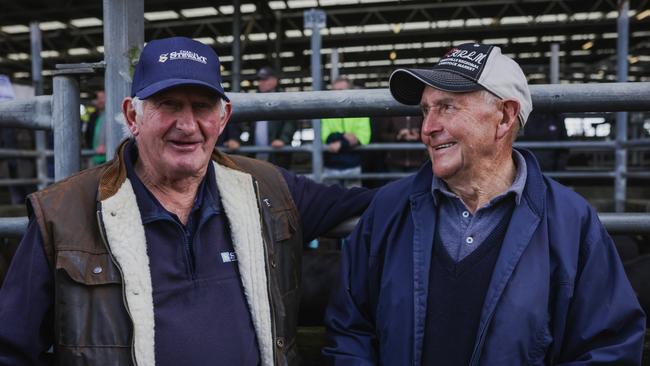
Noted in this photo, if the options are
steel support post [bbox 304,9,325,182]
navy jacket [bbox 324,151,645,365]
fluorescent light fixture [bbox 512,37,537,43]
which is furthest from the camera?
fluorescent light fixture [bbox 512,37,537,43]

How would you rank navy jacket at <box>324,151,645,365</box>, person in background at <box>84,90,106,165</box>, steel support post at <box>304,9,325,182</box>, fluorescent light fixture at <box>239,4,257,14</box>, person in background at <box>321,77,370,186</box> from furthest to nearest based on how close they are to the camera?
fluorescent light fixture at <box>239,4,257,14</box>, person in background at <box>84,90,106,165</box>, person in background at <box>321,77,370,186</box>, steel support post at <box>304,9,325,182</box>, navy jacket at <box>324,151,645,365</box>

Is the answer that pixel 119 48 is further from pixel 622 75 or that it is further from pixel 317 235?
pixel 622 75

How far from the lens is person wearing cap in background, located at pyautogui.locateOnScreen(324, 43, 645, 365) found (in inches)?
52.0

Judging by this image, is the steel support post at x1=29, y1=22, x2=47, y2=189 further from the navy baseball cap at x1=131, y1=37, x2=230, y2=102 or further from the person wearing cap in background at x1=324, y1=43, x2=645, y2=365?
the person wearing cap in background at x1=324, y1=43, x2=645, y2=365

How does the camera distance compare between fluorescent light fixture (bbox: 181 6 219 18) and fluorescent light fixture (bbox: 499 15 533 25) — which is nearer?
fluorescent light fixture (bbox: 181 6 219 18)

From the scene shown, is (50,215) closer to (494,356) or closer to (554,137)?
(494,356)

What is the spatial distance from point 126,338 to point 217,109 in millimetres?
689

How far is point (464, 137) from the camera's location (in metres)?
1.48

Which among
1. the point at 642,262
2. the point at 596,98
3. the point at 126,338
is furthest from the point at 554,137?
the point at 126,338

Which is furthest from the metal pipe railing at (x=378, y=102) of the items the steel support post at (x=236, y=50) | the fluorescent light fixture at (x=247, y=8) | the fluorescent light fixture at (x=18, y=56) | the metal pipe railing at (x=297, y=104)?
the fluorescent light fixture at (x=18, y=56)

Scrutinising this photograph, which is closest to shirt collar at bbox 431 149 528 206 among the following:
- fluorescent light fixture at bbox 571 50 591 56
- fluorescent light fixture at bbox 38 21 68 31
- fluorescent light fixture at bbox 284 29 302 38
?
fluorescent light fixture at bbox 284 29 302 38

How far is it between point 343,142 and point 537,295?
4006 mm

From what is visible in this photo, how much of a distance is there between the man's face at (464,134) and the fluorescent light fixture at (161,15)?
1460 cm

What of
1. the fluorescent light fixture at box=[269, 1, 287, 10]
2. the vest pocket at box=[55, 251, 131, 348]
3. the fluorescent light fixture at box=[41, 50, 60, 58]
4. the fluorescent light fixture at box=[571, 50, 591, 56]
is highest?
the fluorescent light fixture at box=[269, 1, 287, 10]
